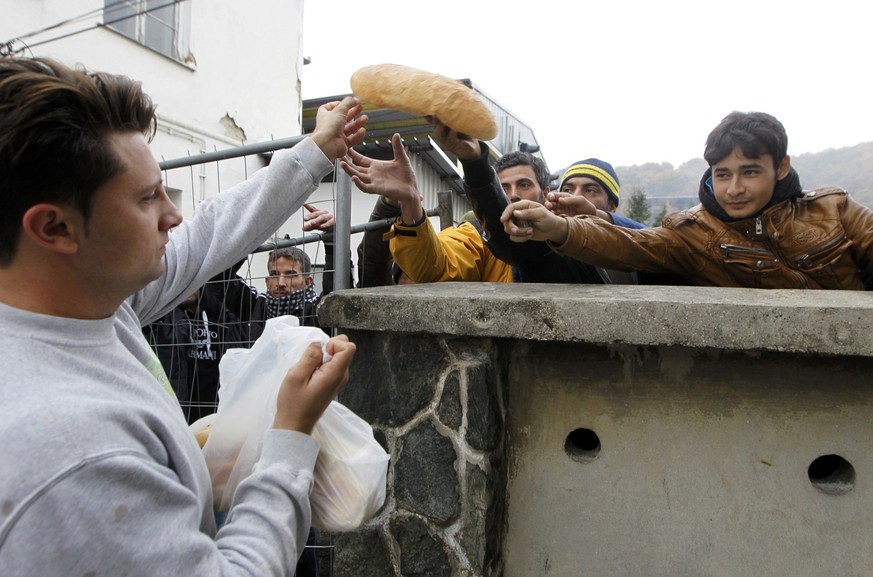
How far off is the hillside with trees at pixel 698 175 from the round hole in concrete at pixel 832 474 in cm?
4227

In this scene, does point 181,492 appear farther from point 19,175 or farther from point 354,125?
point 354,125

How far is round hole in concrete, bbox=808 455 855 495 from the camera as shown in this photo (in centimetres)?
186

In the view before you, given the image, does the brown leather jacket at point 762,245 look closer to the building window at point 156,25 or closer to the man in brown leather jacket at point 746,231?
the man in brown leather jacket at point 746,231

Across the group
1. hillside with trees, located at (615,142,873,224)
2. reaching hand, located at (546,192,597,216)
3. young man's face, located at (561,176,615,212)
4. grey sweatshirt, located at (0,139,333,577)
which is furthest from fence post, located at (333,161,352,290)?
hillside with trees, located at (615,142,873,224)

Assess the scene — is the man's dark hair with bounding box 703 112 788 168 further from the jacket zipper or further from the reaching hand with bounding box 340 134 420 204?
the reaching hand with bounding box 340 134 420 204

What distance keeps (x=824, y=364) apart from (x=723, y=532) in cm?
61

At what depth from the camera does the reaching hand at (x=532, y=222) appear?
215 centimetres

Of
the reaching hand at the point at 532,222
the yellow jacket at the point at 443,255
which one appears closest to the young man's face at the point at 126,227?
the reaching hand at the point at 532,222

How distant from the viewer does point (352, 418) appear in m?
1.38

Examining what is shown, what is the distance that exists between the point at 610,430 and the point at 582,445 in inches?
6.4

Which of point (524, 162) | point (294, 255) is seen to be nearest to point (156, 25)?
point (294, 255)

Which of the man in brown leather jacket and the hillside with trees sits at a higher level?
the hillside with trees

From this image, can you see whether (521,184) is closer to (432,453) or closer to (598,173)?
(598,173)

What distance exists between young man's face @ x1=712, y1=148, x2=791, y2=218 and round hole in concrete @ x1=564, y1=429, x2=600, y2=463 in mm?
1030
